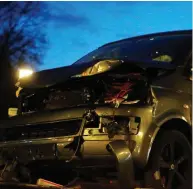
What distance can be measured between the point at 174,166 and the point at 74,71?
151 centimetres

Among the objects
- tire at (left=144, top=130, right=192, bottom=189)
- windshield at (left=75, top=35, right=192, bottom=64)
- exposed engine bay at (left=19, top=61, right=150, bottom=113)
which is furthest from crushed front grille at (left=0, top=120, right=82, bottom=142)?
windshield at (left=75, top=35, right=192, bottom=64)

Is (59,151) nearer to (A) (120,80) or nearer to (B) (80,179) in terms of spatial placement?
(B) (80,179)

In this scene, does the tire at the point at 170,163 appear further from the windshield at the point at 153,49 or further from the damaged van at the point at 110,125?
the windshield at the point at 153,49

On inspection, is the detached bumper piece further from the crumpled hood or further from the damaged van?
the crumpled hood

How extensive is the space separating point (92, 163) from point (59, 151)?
0.41 metres

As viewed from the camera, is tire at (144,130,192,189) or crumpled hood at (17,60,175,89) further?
crumpled hood at (17,60,175,89)

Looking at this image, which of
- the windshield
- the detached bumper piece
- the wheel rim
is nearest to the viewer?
the detached bumper piece

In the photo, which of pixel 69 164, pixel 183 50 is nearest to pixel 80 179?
pixel 69 164

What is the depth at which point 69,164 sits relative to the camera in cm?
534

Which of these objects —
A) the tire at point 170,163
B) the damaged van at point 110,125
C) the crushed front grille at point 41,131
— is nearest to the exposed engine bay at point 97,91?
the damaged van at point 110,125

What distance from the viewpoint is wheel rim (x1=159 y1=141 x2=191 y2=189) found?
5.23 metres

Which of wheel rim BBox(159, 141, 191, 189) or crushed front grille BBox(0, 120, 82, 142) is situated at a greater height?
crushed front grille BBox(0, 120, 82, 142)

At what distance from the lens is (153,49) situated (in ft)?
21.3

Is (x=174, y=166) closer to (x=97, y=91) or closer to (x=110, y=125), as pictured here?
(x=110, y=125)
